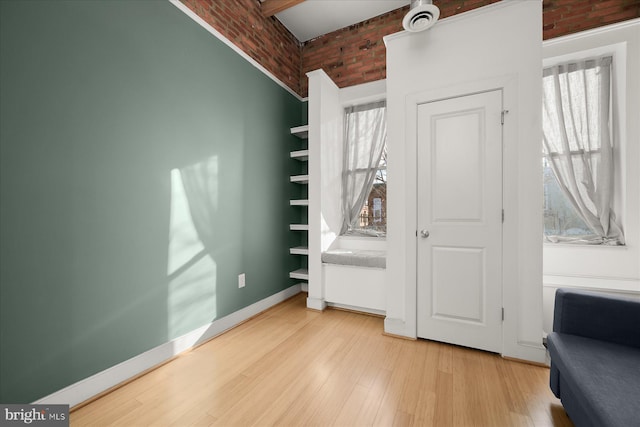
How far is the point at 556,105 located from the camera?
2.52m

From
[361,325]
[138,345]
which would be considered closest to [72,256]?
[138,345]

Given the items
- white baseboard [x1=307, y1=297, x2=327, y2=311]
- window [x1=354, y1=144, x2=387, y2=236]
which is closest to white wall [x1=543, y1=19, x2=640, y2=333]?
window [x1=354, y1=144, x2=387, y2=236]

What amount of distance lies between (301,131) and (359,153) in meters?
0.86

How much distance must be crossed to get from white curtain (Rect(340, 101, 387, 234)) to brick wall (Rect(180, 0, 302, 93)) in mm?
1118

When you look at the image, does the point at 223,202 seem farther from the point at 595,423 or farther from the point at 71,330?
the point at 595,423

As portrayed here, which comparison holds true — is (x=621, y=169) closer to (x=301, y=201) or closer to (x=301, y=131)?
(x=301, y=201)

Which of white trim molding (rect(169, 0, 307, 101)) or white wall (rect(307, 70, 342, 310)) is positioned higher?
white trim molding (rect(169, 0, 307, 101))

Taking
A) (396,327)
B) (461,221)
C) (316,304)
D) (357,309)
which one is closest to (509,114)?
(461,221)

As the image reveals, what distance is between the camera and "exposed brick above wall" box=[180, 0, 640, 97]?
246cm

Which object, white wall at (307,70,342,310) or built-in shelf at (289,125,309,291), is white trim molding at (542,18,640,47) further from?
built-in shelf at (289,125,309,291)

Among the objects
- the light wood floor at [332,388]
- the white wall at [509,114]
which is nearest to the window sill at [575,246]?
the white wall at [509,114]

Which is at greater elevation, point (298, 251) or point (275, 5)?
point (275, 5)

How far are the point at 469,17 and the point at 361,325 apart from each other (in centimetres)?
299

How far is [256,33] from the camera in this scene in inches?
122
